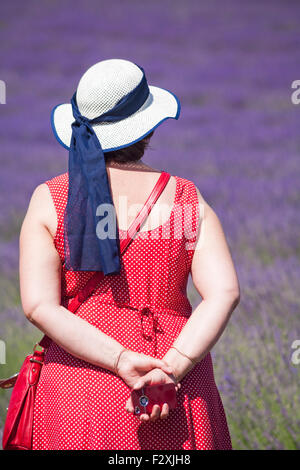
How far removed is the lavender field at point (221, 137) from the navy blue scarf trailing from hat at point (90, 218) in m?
1.52

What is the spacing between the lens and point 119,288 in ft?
7.96

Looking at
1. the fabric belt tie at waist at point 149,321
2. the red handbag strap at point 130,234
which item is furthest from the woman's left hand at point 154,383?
the red handbag strap at point 130,234

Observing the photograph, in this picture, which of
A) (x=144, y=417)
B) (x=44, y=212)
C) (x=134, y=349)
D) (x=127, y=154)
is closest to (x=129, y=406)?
(x=144, y=417)

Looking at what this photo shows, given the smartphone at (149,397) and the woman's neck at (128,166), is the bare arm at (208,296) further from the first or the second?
the woman's neck at (128,166)

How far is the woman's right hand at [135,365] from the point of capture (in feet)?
7.59

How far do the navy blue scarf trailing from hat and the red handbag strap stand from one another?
37 mm

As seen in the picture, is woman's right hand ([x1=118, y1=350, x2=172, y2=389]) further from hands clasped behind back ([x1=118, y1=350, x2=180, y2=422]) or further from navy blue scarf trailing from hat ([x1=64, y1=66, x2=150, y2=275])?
navy blue scarf trailing from hat ([x1=64, y1=66, x2=150, y2=275])

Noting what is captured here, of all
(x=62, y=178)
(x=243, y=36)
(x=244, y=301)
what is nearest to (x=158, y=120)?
(x=62, y=178)

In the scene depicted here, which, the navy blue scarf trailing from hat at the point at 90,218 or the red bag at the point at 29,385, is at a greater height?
the navy blue scarf trailing from hat at the point at 90,218

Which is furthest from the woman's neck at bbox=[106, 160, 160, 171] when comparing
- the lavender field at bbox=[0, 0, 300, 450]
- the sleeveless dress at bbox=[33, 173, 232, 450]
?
the lavender field at bbox=[0, 0, 300, 450]

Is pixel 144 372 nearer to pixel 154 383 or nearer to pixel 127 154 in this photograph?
pixel 154 383

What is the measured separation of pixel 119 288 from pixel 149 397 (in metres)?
0.33

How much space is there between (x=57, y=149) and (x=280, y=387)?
7055 millimetres

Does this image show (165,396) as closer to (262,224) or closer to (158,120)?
(158,120)
